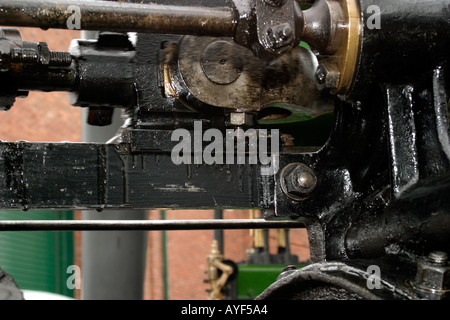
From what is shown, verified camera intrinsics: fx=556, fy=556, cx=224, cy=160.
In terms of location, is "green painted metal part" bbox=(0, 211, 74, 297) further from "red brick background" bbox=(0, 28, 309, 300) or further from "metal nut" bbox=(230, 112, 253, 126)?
"metal nut" bbox=(230, 112, 253, 126)

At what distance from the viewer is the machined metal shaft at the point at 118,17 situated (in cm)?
104

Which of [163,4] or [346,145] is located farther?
[346,145]

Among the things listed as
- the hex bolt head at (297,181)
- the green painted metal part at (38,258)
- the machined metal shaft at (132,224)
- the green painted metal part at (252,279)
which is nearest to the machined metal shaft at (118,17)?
the hex bolt head at (297,181)

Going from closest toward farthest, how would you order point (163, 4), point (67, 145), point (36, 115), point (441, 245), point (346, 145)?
point (441, 245), point (163, 4), point (67, 145), point (346, 145), point (36, 115)

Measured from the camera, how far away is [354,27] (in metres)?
1.19

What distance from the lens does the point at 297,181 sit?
1383 mm

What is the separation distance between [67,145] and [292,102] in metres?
0.58

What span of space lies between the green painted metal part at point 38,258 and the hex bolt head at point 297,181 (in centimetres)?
585

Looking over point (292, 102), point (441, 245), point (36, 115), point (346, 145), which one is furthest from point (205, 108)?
point (36, 115)

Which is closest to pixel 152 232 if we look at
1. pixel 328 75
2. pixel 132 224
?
pixel 132 224

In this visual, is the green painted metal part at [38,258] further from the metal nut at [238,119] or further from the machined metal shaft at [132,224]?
the metal nut at [238,119]

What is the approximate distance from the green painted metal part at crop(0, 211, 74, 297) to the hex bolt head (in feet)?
19.2
